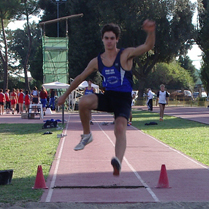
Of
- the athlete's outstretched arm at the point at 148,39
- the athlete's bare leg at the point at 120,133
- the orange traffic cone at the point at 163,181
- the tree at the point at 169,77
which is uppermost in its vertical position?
the tree at the point at 169,77

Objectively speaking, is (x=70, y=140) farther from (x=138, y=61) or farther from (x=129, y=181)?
(x=138, y=61)

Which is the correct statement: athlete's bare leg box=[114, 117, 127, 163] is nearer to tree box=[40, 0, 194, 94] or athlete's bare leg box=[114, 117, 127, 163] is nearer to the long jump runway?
the long jump runway

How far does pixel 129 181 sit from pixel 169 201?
150 centimetres

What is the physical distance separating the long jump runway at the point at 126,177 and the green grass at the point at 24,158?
263 millimetres

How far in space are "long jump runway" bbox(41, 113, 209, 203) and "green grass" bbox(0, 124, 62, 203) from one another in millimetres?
263

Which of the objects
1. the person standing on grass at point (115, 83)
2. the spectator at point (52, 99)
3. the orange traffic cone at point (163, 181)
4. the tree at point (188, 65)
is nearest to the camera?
the person standing on grass at point (115, 83)

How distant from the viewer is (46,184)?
7.12m

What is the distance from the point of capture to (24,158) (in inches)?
393

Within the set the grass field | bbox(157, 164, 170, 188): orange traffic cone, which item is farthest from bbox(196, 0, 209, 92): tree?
bbox(157, 164, 170, 188): orange traffic cone

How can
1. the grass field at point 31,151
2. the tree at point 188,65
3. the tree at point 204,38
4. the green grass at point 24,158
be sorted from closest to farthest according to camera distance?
the green grass at point 24,158 < the grass field at point 31,151 < the tree at point 204,38 < the tree at point 188,65

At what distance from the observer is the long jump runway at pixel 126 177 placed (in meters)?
6.42

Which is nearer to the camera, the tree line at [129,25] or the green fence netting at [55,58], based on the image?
the green fence netting at [55,58]

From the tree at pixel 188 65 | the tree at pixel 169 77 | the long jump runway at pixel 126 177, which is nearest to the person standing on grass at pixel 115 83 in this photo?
the long jump runway at pixel 126 177

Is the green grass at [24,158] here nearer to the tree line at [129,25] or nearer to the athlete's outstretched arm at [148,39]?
the athlete's outstretched arm at [148,39]
